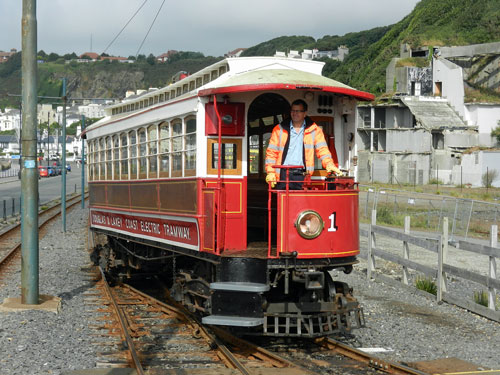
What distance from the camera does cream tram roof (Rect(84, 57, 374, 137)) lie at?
851cm

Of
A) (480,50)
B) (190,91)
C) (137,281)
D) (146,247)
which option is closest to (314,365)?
(190,91)

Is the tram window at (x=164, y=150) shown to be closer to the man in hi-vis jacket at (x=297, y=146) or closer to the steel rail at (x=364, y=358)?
the man in hi-vis jacket at (x=297, y=146)

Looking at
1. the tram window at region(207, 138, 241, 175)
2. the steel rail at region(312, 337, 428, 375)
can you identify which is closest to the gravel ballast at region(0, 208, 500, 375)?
the steel rail at region(312, 337, 428, 375)

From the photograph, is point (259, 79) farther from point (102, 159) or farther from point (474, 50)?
point (474, 50)

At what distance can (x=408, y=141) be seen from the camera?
202ft

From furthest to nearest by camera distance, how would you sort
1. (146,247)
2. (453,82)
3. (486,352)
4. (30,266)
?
(453,82)
(146,247)
(30,266)
(486,352)

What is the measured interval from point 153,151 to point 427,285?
5380mm

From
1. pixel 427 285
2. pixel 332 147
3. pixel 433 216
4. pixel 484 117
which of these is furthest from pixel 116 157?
pixel 484 117

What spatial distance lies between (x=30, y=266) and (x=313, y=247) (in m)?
4.79

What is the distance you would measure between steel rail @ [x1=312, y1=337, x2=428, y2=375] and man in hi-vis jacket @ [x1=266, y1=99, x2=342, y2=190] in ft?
6.46

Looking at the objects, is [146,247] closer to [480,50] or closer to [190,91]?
[190,91]

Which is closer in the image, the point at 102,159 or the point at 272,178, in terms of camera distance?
the point at 272,178

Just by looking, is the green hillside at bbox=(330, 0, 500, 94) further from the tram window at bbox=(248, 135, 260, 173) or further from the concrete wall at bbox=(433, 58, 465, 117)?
the tram window at bbox=(248, 135, 260, 173)

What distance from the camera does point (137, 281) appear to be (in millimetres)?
14852
